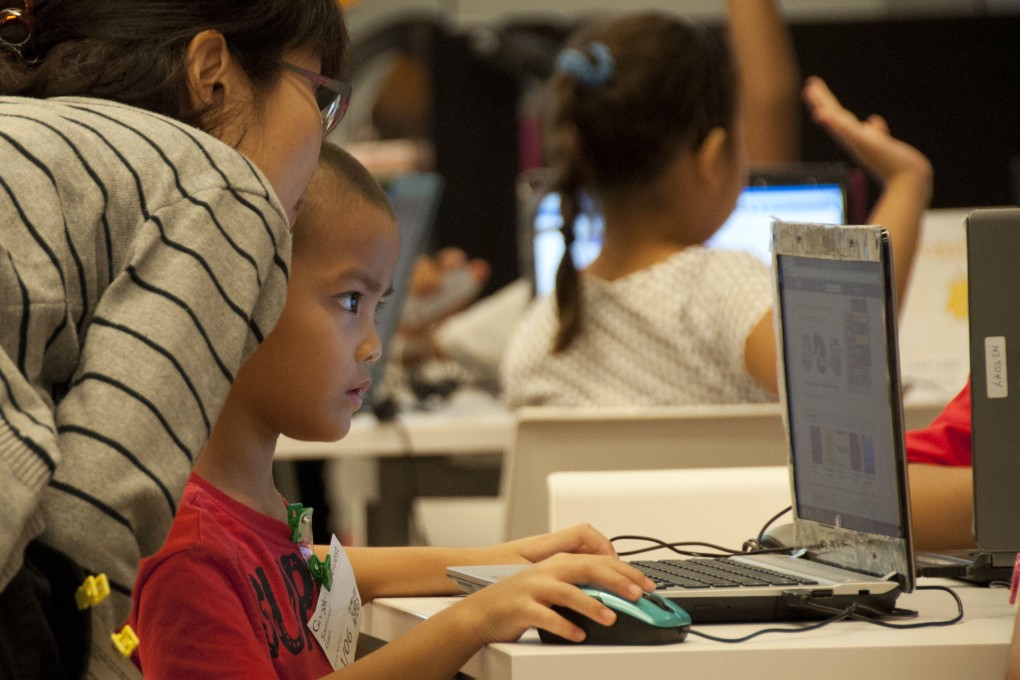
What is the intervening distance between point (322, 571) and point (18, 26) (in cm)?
56

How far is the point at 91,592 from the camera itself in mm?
782

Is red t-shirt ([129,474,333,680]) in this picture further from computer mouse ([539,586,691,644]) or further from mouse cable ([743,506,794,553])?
mouse cable ([743,506,794,553])

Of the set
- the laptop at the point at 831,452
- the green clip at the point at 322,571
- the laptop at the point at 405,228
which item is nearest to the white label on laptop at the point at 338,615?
the green clip at the point at 322,571

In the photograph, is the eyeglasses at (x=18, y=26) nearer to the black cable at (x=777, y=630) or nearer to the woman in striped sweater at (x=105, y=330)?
the woman in striped sweater at (x=105, y=330)

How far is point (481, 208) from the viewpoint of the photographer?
14.8 feet

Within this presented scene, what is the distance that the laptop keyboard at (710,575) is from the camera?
1158 mm

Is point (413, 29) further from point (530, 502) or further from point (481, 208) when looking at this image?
point (530, 502)

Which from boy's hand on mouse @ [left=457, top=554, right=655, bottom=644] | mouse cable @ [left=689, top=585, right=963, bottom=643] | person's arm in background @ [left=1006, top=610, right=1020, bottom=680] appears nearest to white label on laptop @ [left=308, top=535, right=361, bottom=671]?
boy's hand on mouse @ [left=457, top=554, right=655, bottom=644]

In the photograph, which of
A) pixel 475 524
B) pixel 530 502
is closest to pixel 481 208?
pixel 475 524

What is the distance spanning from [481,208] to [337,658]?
130 inches

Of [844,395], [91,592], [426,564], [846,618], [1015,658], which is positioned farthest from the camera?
[426,564]

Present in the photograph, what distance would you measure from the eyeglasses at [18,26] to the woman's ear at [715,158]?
1.46 m

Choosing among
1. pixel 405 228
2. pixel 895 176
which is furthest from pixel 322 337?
pixel 405 228

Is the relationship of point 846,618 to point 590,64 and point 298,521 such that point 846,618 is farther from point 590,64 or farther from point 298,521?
point 590,64
